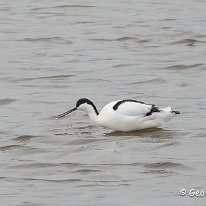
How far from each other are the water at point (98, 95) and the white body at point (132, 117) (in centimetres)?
15

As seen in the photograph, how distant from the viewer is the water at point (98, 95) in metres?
11.4

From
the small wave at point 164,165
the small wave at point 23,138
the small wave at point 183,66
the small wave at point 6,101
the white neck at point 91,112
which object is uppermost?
the white neck at point 91,112

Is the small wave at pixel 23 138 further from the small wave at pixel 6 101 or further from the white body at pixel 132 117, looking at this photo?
the small wave at pixel 6 101

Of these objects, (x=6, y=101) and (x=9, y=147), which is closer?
(x=9, y=147)

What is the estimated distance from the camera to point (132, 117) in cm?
1390

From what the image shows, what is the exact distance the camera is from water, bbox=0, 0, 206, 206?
11.4m

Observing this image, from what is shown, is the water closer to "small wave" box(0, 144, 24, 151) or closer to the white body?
"small wave" box(0, 144, 24, 151)

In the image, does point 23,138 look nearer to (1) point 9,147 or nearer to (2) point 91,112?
(1) point 9,147

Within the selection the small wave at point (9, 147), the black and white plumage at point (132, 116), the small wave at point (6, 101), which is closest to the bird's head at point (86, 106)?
the black and white plumage at point (132, 116)

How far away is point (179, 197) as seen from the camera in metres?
10.8

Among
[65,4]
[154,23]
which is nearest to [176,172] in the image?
[154,23]

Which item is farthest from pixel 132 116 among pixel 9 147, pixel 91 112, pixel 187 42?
pixel 187 42

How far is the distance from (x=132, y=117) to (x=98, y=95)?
8.86 feet

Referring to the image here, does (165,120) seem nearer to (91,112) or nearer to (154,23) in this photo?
(91,112)
